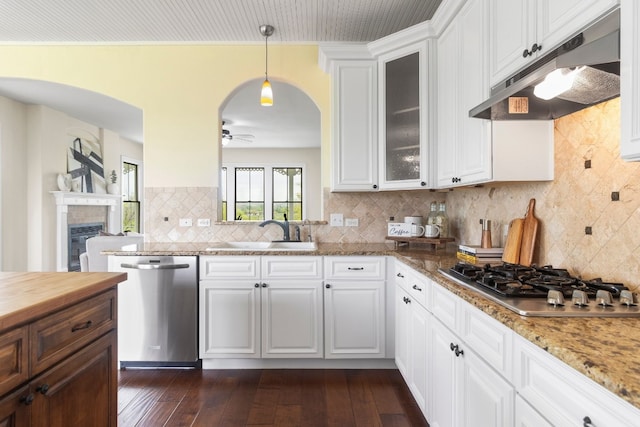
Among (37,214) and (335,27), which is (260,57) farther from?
(37,214)

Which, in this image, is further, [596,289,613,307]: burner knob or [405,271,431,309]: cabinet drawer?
[405,271,431,309]: cabinet drawer

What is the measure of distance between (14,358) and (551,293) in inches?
63.1

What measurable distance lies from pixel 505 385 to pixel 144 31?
3451 mm

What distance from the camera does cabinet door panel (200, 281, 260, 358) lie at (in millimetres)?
2705

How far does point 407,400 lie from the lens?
235 cm

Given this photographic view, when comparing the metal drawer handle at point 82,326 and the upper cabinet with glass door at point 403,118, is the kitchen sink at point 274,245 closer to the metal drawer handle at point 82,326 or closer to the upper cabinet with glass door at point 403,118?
the upper cabinet with glass door at point 403,118

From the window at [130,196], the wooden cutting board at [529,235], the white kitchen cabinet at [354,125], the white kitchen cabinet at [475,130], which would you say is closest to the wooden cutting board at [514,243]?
the wooden cutting board at [529,235]

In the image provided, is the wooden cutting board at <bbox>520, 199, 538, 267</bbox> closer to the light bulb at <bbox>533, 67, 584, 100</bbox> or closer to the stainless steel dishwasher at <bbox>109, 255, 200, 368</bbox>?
the light bulb at <bbox>533, 67, 584, 100</bbox>

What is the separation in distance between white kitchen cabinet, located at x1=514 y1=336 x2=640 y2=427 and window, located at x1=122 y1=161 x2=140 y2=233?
7989 mm

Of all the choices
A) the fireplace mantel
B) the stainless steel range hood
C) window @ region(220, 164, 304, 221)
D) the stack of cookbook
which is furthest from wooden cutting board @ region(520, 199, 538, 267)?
window @ region(220, 164, 304, 221)

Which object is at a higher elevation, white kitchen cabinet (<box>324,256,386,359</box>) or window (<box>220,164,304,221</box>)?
window (<box>220,164,304,221</box>)

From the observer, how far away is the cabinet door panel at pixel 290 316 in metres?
2.70

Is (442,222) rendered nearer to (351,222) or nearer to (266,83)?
(351,222)

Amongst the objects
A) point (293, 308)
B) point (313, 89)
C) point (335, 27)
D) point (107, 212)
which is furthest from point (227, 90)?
point (107, 212)
